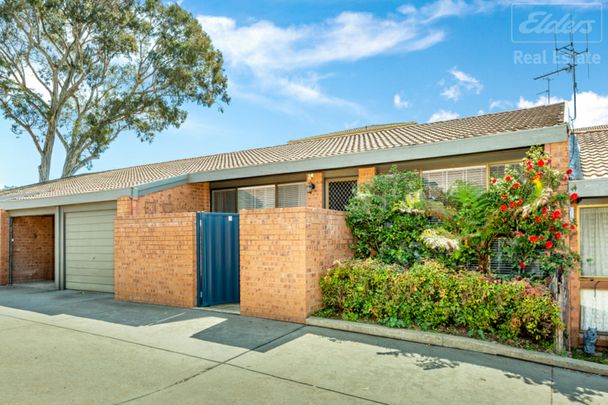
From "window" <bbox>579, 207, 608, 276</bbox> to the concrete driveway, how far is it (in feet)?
7.55

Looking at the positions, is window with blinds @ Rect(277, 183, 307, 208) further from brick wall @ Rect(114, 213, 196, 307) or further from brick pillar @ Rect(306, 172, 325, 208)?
brick wall @ Rect(114, 213, 196, 307)

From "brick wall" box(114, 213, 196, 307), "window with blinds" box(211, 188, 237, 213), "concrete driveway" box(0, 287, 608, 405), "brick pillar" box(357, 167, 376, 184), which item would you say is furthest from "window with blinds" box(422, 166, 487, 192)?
"window with blinds" box(211, 188, 237, 213)

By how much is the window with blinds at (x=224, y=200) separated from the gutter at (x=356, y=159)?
0.76 metres

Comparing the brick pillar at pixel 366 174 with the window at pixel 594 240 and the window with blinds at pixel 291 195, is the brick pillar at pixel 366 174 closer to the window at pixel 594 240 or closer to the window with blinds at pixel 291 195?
the window with blinds at pixel 291 195

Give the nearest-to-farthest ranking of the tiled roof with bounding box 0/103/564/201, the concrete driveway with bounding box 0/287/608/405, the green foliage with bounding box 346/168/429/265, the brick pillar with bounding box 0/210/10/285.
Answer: the concrete driveway with bounding box 0/287/608/405, the green foliage with bounding box 346/168/429/265, the tiled roof with bounding box 0/103/564/201, the brick pillar with bounding box 0/210/10/285

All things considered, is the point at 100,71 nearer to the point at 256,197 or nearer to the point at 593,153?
the point at 256,197

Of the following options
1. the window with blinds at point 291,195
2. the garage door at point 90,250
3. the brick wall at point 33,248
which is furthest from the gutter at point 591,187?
the brick wall at point 33,248

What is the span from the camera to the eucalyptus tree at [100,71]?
2108cm

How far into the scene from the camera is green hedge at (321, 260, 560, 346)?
5219 mm

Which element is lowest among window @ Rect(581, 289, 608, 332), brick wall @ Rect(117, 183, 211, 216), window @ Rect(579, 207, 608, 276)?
window @ Rect(581, 289, 608, 332)

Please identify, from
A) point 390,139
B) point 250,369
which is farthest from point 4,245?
point 390,139

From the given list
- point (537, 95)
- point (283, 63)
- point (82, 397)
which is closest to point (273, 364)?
point (82, 397)

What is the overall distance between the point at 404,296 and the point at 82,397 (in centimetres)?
438

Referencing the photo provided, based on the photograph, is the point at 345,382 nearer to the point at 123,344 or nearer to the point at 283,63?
the point at 123,344
